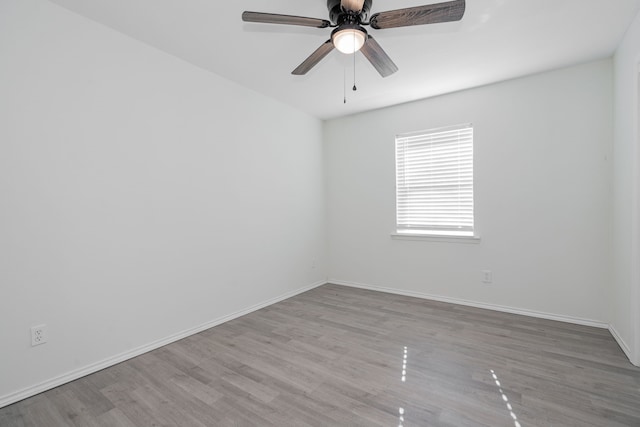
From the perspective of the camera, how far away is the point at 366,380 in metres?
2.07

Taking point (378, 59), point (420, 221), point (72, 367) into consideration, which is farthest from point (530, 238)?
point (72, 367)

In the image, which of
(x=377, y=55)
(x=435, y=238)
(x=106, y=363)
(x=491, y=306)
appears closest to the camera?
(x=377, y=55)

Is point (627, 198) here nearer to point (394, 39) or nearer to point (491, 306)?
point (491, 306)

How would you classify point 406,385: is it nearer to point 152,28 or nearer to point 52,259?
point 52,259

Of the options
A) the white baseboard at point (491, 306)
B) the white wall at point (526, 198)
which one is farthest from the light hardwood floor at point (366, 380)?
the white wall at point (526, 198)

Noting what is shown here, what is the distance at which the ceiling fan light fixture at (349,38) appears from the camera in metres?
1.71

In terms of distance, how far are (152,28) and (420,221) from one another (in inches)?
135

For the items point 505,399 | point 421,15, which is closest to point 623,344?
point 505,399

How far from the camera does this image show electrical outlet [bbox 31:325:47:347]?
6.40 ft

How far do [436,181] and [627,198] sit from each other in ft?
5.69

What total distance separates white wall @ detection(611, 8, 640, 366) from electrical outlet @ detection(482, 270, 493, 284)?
1.00 meters

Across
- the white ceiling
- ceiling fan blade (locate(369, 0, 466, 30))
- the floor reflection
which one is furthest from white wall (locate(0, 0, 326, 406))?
the floor reflection

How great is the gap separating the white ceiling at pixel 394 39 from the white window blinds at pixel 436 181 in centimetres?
63

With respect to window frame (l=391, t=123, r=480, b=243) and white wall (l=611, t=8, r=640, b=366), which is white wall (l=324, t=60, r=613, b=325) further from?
white wall (l=611, t=8, r=640, b=366)
